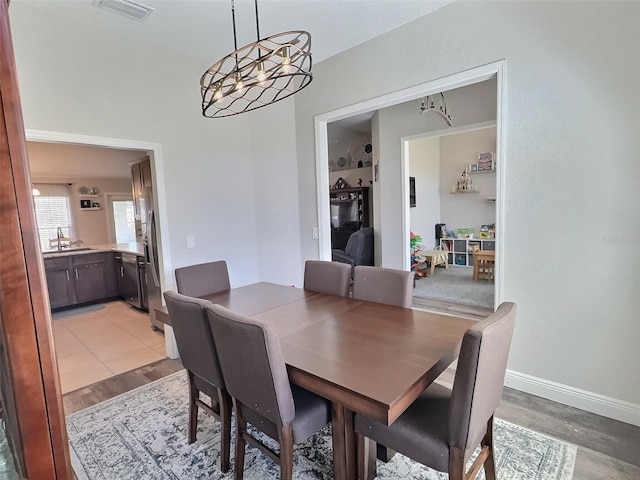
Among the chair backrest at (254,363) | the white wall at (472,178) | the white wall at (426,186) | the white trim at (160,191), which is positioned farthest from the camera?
the white wall at (472,178)

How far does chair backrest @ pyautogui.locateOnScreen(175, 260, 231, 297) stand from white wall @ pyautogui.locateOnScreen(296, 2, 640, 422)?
2.18 m

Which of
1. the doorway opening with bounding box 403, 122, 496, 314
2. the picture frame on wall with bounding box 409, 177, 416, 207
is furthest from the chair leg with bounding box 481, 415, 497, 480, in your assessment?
the picture frame on wall with bounding box 409, 177, 416, 207

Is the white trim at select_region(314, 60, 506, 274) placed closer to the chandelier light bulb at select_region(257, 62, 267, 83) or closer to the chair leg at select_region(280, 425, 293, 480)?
the chandelier light bulb at select_region(257, 62, 267, 83)

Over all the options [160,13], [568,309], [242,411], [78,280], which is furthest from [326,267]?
[78,280]

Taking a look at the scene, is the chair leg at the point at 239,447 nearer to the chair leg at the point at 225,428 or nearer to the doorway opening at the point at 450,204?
the chair leg at the point at 225,428

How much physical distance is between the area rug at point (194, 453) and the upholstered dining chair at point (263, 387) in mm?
415

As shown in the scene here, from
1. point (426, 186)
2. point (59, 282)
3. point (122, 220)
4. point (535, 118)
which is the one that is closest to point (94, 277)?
point (59, 282)

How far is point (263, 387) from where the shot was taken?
1.41 m

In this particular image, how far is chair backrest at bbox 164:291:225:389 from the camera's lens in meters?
1.65

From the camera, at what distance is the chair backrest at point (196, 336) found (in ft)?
5.41

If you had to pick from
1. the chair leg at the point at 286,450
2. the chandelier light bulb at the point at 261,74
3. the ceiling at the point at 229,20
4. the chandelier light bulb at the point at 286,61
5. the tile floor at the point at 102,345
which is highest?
the ceiling at the point at 229,20

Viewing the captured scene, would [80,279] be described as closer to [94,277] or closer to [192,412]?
[94,277]

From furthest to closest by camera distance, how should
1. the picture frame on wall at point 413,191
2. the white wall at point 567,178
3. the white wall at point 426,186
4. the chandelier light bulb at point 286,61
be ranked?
the white wall at point 426,186 → the picture frame on wall at point 413,191 → the white wall at point 567,178 → the chandelier light bulb at point 286,61

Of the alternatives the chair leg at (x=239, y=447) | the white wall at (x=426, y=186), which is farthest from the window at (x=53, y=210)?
the chair leg at (x=239, y=447)
